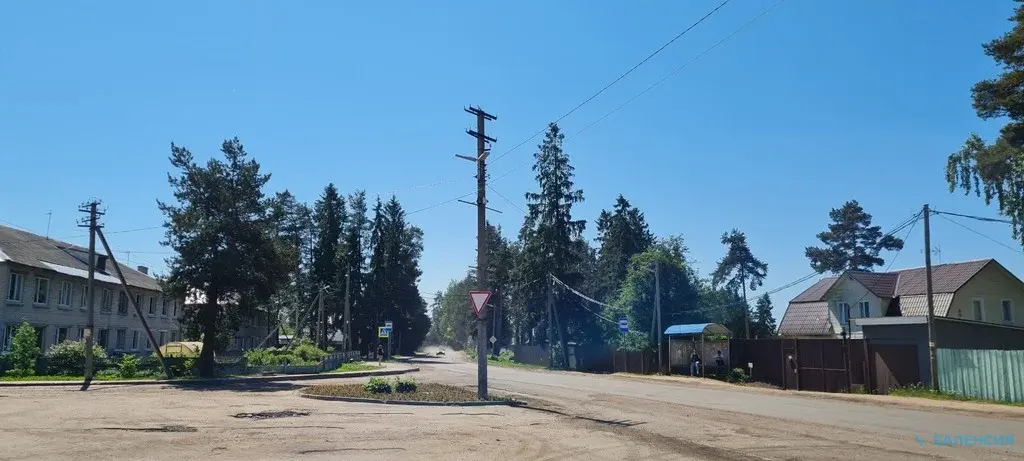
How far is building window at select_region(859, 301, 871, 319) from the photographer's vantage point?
44287mm

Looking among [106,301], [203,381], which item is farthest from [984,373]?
[106,301]

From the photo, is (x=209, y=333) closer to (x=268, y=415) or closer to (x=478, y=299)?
(x=478, y=299)

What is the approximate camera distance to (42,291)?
3753 cm

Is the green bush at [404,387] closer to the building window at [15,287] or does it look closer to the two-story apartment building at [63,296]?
the two-story apartment building at [63,296]

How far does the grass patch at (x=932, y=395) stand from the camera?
2212 cm

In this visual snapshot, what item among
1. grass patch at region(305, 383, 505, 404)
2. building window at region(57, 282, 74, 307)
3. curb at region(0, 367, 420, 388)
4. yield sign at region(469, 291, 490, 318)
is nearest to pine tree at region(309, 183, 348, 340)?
building window at region(57, 282, 74, 307)

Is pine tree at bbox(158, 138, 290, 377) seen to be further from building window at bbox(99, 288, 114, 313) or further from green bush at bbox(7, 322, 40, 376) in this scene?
building window at bbox(99, 288, 114, 313)

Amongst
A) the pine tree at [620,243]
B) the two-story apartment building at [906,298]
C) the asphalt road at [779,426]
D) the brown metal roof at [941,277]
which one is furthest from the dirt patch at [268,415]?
the pine tree at [620,243]

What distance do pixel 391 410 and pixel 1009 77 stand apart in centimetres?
2445

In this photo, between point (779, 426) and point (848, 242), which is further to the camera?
point (848, 242)

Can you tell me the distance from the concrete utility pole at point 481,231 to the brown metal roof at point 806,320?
3461 centimetres

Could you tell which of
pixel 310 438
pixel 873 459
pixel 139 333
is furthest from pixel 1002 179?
pixel 139 333

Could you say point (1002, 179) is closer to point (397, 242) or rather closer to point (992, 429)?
point (992, 429)

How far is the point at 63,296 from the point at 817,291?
1966 inches
